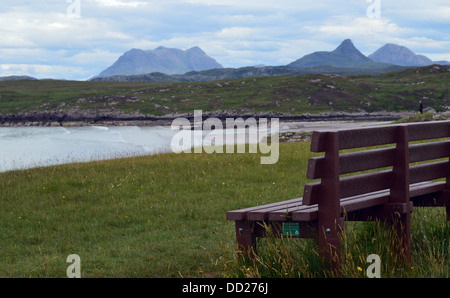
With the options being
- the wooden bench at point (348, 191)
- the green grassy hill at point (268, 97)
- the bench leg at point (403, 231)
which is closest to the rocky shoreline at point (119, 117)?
the green grassy hill at point (268, 97)

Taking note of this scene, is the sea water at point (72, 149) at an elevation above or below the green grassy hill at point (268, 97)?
below

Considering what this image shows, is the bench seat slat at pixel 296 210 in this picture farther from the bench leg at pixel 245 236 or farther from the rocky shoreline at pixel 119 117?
the rocky shoreline at pixel 119 117

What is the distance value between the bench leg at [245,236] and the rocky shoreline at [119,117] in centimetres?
8222

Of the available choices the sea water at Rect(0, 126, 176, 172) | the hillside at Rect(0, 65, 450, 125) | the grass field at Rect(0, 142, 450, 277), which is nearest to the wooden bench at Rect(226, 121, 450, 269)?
the grass field at Rect(0, 142, 450, 277)

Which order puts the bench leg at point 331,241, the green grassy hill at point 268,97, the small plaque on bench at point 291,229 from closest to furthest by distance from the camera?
the bench leg at point 331,241 < the small plaque on bench at point 291,229 < the green grassy hill at point 268,97

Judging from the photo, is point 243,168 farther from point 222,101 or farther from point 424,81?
point 424,81

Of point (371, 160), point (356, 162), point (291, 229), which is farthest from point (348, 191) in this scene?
point (291, 229)

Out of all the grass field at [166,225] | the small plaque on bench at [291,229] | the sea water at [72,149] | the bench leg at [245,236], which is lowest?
the sea water at [72,149]

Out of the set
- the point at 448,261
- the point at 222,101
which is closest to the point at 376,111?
the point at 222,101

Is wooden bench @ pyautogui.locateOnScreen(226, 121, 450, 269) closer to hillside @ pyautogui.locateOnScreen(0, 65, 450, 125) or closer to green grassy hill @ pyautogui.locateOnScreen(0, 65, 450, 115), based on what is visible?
hillside @ pyautogui.locateOnScreen(0, 65, 450, 125)

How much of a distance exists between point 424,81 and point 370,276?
138 meters

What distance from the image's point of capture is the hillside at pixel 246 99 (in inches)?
4149

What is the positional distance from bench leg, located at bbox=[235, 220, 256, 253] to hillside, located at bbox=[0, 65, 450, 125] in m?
91.3

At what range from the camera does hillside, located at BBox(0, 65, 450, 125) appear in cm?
10538
